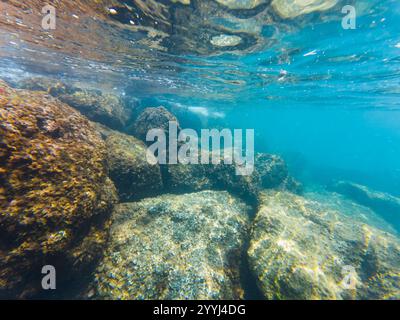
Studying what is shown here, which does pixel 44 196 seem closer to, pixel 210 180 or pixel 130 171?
pixel 130 171

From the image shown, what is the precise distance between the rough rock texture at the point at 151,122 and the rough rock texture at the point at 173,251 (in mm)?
5171

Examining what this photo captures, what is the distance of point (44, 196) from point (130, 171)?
3.33 metres

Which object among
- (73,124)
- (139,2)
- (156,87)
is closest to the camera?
(73,124)

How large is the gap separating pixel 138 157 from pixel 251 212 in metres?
5.30

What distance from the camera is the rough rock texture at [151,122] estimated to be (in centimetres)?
1170

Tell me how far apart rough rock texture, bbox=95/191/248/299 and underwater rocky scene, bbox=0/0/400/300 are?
0.04m

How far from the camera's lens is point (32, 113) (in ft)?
15.4

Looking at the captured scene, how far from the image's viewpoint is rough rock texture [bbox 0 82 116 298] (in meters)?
3.84

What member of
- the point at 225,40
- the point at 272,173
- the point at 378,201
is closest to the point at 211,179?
the point at 272,173

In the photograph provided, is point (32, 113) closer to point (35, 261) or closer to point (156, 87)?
point (35, 261)

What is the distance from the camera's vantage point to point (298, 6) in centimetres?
758

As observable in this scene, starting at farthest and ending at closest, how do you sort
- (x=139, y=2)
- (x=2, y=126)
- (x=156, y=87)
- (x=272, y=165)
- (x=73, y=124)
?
(x=156, y=87), (x=272, y=165), (x=139, y=2), (x=73, y=124), (x=2, y=126)

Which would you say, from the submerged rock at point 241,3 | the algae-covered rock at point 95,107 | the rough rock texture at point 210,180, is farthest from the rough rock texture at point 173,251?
the submerged rock at point 241,3

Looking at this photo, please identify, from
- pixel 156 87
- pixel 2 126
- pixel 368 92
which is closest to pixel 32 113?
pixel 2 126
